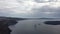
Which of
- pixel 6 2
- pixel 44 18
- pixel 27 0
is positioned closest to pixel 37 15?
pixel 44 18

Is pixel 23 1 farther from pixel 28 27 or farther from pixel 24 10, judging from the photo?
pixel 28 27

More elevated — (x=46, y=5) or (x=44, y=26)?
(x=46, y=5)

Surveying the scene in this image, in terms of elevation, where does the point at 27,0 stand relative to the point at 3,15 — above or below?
above

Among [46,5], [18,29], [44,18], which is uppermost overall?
[46,5]

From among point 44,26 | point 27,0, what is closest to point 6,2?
point 27,0

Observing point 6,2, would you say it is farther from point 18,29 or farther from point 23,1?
point 18,29

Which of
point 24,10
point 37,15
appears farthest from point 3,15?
point 37,15
